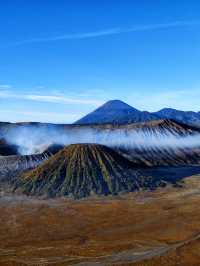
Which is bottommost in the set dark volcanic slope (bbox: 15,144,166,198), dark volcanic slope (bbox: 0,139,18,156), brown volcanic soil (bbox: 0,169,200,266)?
brown volcanic soil (bbox: 0,169,200,266)

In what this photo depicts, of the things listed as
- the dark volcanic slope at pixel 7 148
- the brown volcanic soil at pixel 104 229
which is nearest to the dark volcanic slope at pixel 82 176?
the brown volcanic soil at pixel 104 229

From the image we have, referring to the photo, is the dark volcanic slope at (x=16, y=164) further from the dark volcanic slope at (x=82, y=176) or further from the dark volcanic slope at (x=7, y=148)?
the dark volcanic slope at (x=7, y=148)

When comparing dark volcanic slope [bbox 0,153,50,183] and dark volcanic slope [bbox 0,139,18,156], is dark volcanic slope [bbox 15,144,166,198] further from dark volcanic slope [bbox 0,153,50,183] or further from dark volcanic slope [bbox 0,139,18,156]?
dark volcanic slope [bbox 0,139,18,156]

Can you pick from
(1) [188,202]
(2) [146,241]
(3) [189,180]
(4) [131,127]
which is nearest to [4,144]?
(4) [131,127]

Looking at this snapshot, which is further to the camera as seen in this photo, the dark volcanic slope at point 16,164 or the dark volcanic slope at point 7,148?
the dark volcanic slope at point 7,148

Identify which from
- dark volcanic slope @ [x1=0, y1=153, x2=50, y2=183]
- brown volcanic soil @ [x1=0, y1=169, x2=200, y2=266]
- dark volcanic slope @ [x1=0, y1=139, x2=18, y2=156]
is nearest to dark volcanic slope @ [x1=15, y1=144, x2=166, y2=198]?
brown volcanic soil @ [x1=0, y1=169, x2=200, y2=266]

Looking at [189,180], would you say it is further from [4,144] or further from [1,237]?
[4,144]

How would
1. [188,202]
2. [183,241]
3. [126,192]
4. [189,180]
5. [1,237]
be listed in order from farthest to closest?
[189,180]
[126,192]
[188,202]
[1,237]
[183,241]
